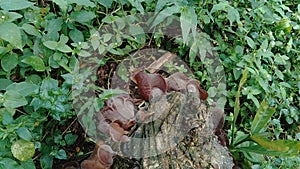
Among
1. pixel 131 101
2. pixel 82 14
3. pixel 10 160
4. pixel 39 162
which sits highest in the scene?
pixel 82 14

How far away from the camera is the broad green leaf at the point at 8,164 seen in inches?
51.0

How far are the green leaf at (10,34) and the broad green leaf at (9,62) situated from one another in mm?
178

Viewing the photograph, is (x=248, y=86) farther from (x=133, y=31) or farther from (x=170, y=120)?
(x=170, y=120)

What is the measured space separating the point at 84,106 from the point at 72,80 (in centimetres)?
9

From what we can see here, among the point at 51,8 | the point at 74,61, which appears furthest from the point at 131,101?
the point at 51,8

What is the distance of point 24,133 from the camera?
132 centimetres

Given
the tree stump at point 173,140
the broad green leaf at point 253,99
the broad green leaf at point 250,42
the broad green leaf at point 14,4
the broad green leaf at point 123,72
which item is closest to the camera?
the tree stump at point 173,140

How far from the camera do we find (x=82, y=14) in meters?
1.67

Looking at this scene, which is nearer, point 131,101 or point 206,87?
point 131,101

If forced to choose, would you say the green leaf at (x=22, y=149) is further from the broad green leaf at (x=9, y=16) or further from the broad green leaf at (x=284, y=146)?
the broad green leaf at (x=284, y=146)

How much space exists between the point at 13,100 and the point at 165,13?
72cm

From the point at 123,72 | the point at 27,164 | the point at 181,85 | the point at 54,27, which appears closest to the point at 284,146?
the point at 181,85

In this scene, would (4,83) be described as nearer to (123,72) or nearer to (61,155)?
(61,155)

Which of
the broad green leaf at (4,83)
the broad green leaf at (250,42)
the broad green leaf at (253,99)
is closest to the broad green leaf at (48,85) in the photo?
the broad green leaf at (4,83)
